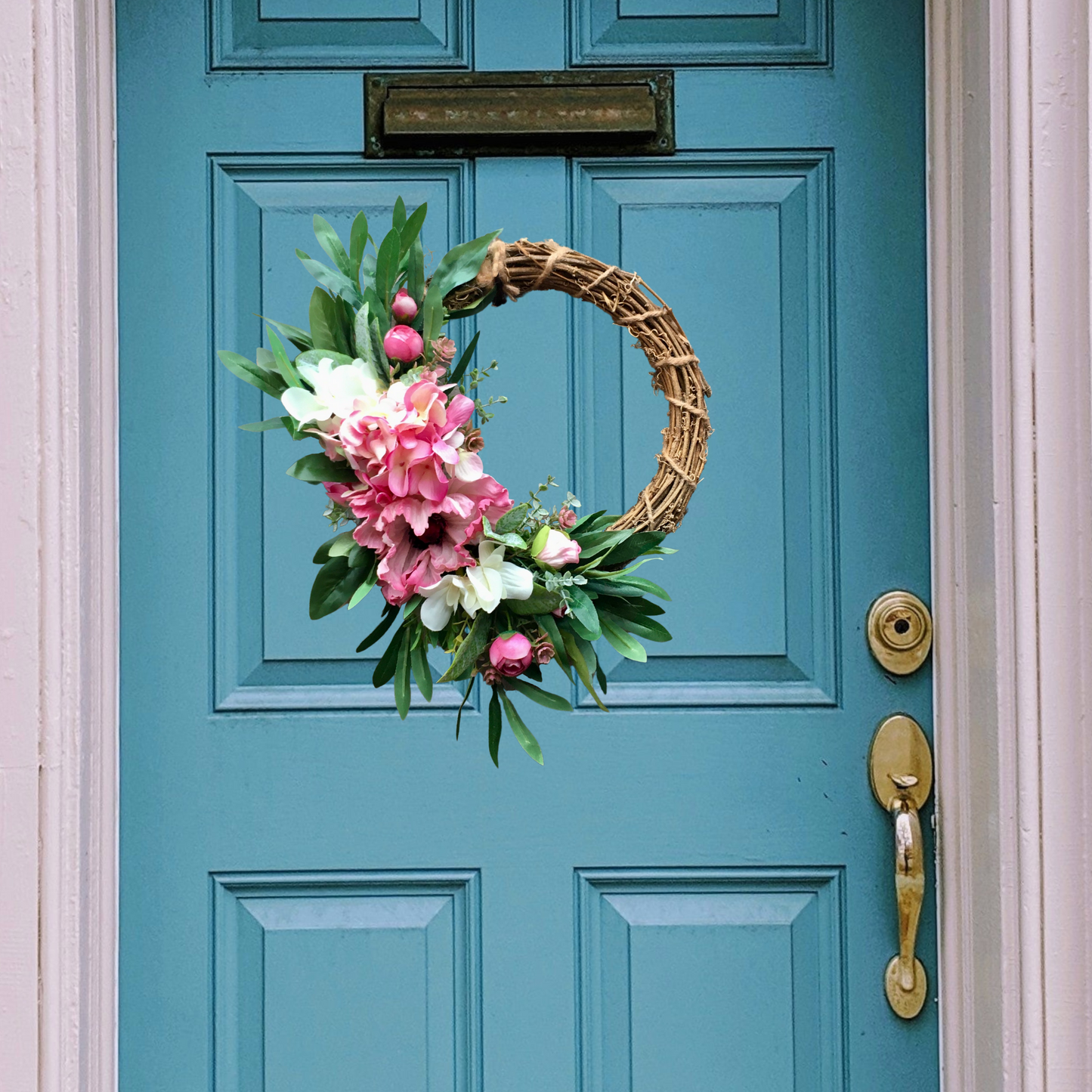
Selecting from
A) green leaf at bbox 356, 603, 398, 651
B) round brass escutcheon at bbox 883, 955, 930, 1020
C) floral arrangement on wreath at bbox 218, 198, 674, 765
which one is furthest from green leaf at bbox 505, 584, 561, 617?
round brass escutcheon at bbox 883, 955, 930, 1020

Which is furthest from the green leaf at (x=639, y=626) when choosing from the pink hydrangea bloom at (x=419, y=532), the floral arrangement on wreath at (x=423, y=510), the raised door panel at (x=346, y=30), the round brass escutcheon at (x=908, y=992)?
the raised door panel at (x=346, y=30)

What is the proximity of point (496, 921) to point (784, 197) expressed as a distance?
0.80 metres

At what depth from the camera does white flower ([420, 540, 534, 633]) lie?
72cm

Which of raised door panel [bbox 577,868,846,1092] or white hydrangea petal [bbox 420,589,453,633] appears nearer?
white hydrangea petal [bbox 420,589,453,633]

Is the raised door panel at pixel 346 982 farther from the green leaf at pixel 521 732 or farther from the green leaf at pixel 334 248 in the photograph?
the green leaf at pixel 334 248

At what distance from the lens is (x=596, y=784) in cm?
111

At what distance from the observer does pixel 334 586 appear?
756 millimetres

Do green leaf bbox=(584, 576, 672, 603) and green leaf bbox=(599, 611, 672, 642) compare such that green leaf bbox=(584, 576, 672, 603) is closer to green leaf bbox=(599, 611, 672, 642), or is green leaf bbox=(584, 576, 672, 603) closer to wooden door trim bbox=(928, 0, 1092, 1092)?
green leaf bbox=(599, 611, 672, 642)

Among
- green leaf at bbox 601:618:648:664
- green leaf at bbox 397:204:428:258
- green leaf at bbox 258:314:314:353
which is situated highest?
green leaf at bbox 397:204:428:258

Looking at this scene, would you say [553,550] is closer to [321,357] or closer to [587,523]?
[587,523]

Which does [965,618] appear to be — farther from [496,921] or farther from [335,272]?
[335,272]

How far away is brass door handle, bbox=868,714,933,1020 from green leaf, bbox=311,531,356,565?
624mm

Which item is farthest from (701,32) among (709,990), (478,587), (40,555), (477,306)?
(709,990)

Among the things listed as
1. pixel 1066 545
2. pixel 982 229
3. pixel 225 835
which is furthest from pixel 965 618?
pixel 225 835
